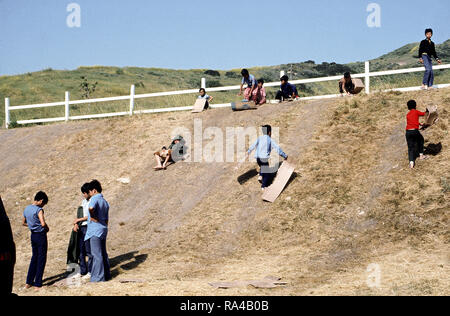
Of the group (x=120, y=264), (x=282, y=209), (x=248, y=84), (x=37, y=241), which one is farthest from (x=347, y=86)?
(x=37, y=241)

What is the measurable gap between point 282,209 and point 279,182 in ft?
3.28

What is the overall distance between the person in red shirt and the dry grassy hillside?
0.37 meters

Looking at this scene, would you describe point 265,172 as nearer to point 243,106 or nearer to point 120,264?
point 120,264

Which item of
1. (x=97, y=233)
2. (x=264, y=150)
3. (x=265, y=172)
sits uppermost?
(x=264, y=150)

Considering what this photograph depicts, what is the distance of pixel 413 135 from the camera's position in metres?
13.5

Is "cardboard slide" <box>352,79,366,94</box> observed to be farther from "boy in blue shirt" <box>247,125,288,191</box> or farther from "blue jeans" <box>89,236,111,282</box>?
"blue jeans" <box>89,236,111,282</box>

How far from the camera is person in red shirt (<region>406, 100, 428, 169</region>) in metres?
13.5

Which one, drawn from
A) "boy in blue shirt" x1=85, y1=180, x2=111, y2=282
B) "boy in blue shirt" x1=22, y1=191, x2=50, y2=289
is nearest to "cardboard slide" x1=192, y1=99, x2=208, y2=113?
"boy in blue shirt" x1=22, y1=191, x2=50, y2=289

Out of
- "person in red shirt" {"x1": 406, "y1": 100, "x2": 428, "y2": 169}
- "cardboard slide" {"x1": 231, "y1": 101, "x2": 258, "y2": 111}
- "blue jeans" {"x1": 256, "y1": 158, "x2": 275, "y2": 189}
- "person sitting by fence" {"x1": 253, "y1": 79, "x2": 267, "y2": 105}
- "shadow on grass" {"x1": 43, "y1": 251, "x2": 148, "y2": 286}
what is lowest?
"shadow on grass" {"x1": 43, "y1": 251, "x2": 148, "y2": 286}

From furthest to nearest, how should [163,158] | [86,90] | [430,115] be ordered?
[86,90] < [163,158] < [430,115]

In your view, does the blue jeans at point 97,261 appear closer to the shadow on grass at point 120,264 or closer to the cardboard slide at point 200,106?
the shadow on grass at point 120,264

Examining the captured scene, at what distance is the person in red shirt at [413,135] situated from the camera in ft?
44.1

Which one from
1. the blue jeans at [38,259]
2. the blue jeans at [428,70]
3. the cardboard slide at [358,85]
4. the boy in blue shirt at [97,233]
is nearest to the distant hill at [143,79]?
the cardboard slide at [358,85]

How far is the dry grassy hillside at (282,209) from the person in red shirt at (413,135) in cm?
37
